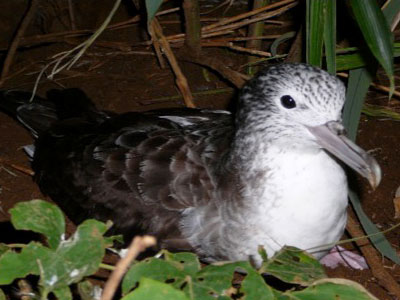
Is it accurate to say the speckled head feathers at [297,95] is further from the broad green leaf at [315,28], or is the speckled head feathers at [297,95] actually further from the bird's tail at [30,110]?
the bird's tail at [30,110]

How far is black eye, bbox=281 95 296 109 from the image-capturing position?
2381mm

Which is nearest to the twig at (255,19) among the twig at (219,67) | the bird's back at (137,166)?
the twig at (219,67)

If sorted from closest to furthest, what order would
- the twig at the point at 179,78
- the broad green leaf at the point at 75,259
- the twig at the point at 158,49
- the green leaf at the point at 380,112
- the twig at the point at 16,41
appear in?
the broad green leaf at the point at 75,259 < the green leaf at the point at 380,112 < the twig at the point at 179,78 < the twig at the point at 158,49 < the twig at the point at 16,41

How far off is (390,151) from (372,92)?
0.52m

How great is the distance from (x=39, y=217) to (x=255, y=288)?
41 cm

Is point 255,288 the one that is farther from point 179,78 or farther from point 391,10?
point 179,78

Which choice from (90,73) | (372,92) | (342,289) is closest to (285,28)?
(372,92)

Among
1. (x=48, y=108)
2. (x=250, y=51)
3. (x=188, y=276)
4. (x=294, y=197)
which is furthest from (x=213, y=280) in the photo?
(x=250, y=51)

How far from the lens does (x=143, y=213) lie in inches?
110

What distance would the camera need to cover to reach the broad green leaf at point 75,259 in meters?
1.17

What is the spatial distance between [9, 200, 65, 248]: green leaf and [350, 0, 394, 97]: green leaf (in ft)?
4.84

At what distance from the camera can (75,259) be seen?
1179 millimetres

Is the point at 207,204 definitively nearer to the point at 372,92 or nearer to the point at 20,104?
the point at 20,104

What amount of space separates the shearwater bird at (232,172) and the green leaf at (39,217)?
1.24 m
